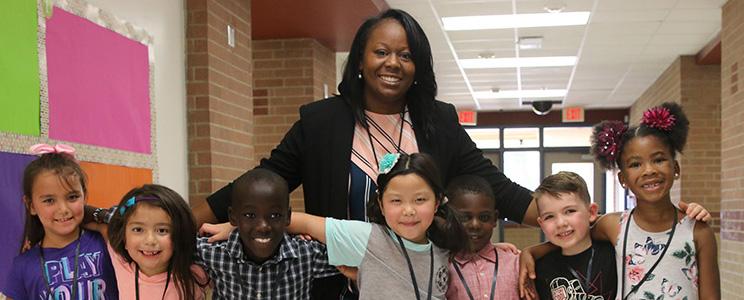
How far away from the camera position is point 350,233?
6.18 feet

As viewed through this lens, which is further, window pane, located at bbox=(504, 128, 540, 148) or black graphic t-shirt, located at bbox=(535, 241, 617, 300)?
window pane, located at bbox=(504, 128, 540, 148)

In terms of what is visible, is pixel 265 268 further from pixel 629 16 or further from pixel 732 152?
pixel 629 16

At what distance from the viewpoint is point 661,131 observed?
87.5 inches

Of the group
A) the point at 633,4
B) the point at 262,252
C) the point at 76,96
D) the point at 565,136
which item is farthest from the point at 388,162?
the point at 565,136

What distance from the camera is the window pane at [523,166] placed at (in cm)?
1512

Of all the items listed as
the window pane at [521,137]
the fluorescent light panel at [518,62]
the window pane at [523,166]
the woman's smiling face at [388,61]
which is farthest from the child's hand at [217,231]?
the window pane at [523,166]

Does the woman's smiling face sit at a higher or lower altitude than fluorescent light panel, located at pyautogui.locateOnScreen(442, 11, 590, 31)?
lower

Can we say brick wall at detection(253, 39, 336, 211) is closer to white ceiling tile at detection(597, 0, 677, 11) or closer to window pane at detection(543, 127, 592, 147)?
white ceiling tile at detection(597, 0, 677, 11)

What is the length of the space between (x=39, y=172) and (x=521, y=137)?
45.3 ft

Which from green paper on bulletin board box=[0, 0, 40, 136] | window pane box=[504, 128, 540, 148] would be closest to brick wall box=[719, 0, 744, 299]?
green paper on bulletin board box=[0, 0, 40, 136]

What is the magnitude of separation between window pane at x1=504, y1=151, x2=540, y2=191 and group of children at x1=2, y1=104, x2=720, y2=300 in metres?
13.1

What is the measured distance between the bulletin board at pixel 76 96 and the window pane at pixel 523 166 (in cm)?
1213

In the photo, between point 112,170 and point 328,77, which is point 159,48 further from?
point 328,77

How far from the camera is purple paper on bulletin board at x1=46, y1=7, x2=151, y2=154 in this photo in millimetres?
2967
